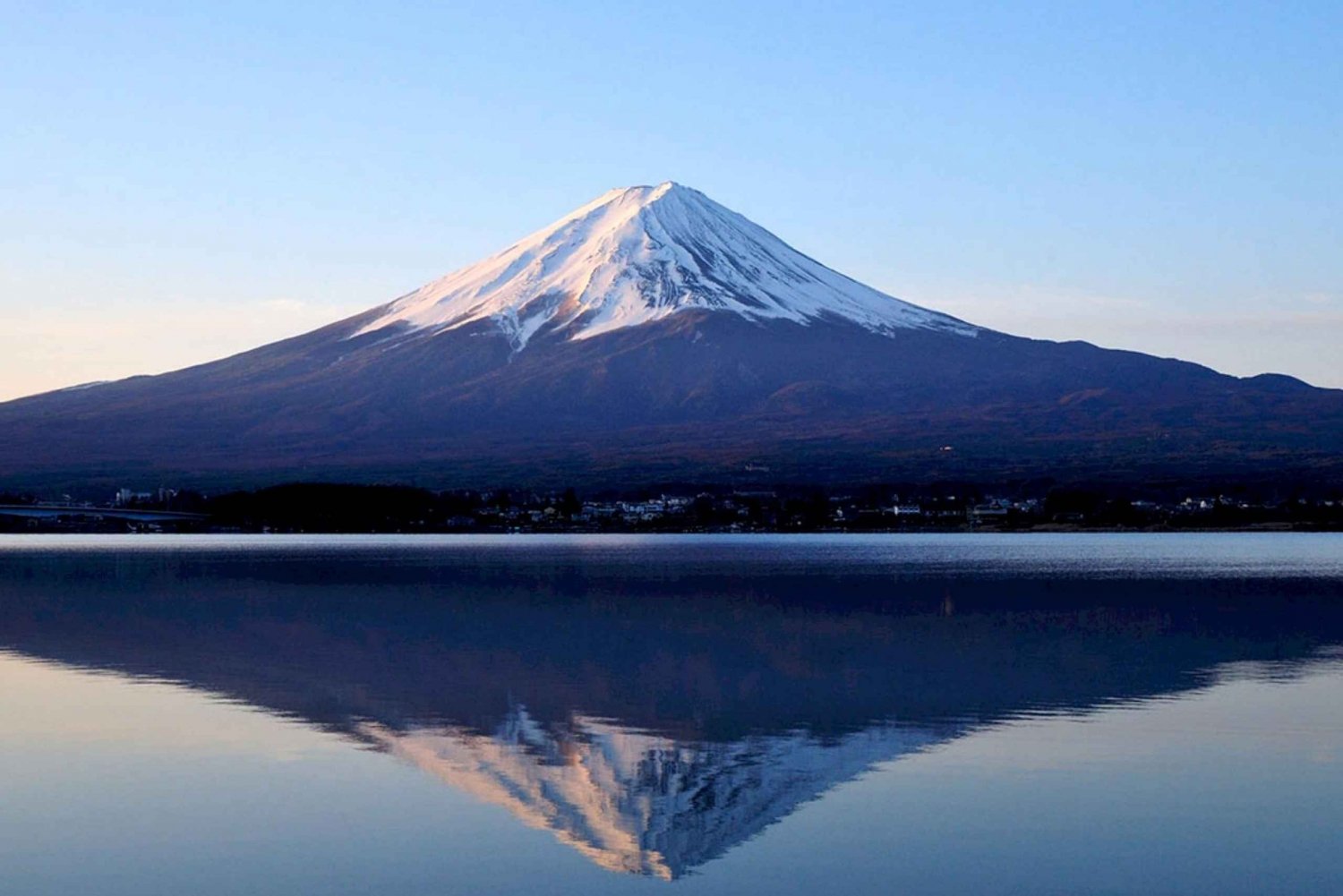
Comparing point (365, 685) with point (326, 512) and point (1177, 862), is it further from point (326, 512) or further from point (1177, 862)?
point (326, 512)

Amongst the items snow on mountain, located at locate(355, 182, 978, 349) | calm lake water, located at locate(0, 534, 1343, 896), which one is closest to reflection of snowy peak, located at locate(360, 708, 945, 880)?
calm lake water, located at locate(0, 534, 1343, 896)

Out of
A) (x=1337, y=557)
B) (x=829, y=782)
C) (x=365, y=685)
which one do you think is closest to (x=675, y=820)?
→ (x=829, y=782)

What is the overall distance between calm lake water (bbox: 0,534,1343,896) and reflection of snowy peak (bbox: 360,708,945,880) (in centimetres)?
4

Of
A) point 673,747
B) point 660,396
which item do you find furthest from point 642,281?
point 673,747

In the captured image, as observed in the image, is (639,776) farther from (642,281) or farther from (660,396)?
(642,281)

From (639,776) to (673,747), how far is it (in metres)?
1.30

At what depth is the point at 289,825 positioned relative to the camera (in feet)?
37.7

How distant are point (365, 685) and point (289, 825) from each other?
7.19 meters

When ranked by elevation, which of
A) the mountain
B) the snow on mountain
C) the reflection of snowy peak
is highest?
the snow on mountain

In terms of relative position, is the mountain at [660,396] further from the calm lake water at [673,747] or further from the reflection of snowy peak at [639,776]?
the reflection of snowy peak at [639,776]

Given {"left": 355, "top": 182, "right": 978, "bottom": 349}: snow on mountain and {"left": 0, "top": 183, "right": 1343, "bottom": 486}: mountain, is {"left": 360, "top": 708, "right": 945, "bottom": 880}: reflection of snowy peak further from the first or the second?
{"left": 355, "top": 182, "right": 978, "bottom": 349}: snow on mountain

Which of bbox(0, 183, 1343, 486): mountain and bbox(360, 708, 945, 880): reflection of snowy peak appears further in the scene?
bbox(0, 183, 1343, 486): mountain

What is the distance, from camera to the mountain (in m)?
126

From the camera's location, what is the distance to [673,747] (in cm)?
1441
